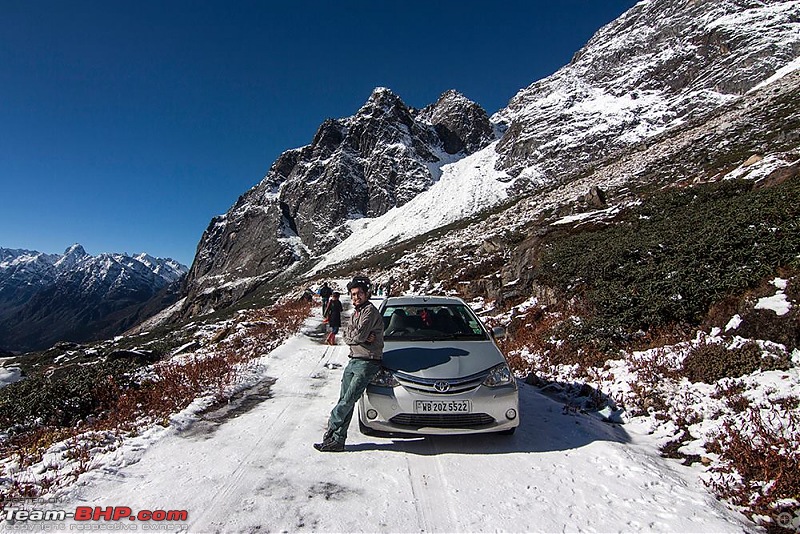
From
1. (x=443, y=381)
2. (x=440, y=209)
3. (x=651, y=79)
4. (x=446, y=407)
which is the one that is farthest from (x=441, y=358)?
(x=651, y=79)

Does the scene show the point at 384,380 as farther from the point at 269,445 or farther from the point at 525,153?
the point at 525,153

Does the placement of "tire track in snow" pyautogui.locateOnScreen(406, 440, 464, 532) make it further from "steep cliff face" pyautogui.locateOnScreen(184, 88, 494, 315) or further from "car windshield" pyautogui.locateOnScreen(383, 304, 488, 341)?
"steep cliff face" pyautogui.locateOnScreen(184, 88, 494, 315)

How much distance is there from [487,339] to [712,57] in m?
101

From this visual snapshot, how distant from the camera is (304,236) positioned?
13725 centimetres

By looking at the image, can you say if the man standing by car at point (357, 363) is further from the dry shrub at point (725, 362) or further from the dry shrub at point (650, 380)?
the dry shrub at point (725, 362)

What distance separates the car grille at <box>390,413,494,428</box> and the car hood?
1.44 ft

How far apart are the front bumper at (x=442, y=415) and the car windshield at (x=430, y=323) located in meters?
1.33

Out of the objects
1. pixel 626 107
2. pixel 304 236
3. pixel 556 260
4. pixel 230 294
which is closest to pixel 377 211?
pixel 304 236

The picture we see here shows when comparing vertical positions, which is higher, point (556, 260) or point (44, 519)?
point (556, 260)

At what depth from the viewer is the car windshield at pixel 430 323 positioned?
580 centimetres

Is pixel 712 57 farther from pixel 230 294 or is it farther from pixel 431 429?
pixel 230 294

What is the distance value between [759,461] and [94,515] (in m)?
6.13

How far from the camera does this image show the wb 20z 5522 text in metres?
3.14

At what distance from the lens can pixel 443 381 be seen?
4387 millimetres
